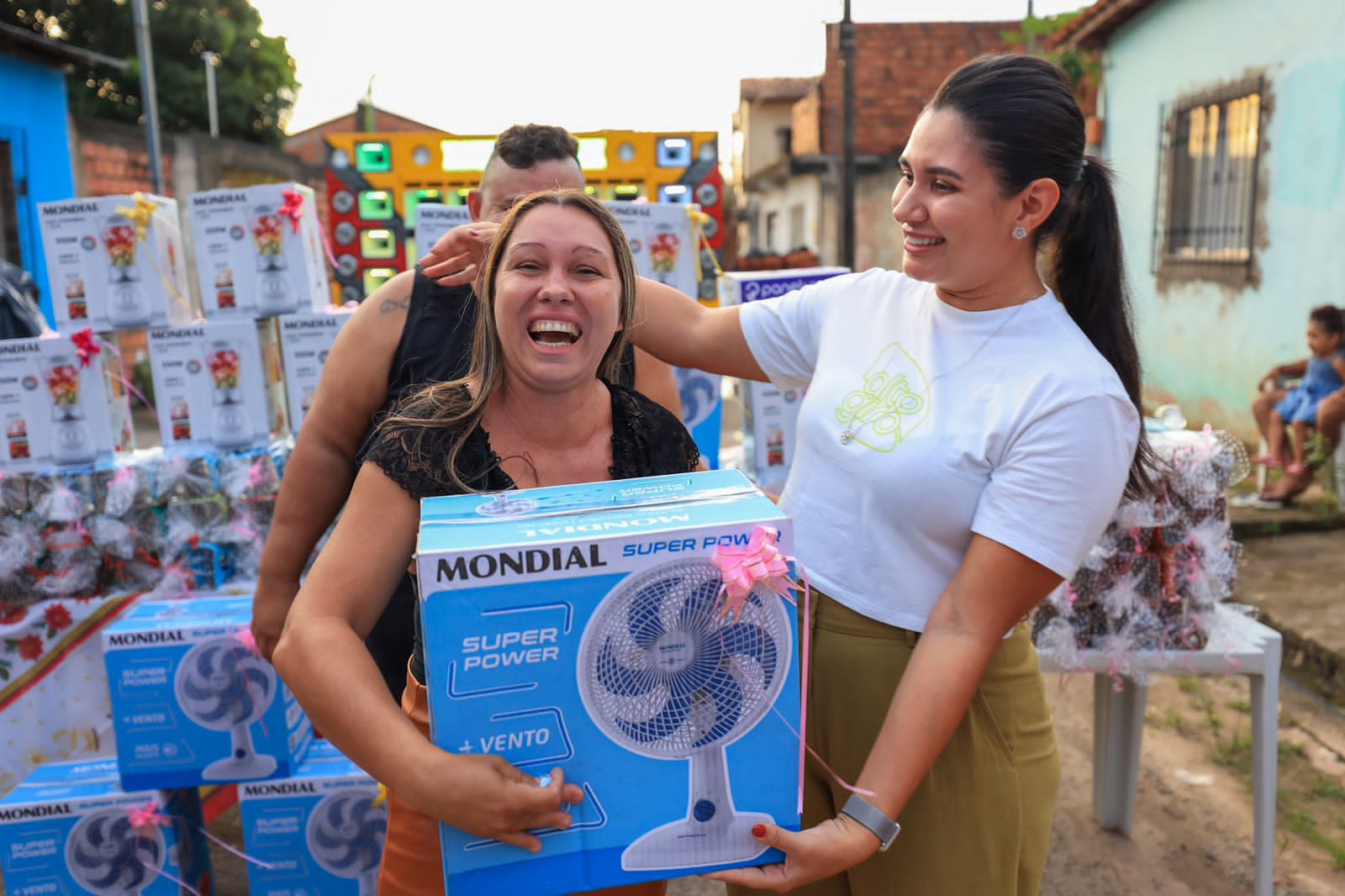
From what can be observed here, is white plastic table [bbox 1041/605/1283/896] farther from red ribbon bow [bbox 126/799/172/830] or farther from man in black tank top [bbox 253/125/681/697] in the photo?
red ribbon bow [bbox 126/799/172/830]

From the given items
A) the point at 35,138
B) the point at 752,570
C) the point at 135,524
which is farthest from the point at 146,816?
the point at 35,138

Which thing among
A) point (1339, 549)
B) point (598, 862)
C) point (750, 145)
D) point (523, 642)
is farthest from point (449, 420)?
point (750, 145)

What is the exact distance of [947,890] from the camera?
4.93 ft

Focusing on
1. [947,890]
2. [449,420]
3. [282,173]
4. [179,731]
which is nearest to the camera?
[449,420]

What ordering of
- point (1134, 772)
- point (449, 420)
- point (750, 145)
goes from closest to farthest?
point (449, 420) < point (1134, 772) < point (750, 145)

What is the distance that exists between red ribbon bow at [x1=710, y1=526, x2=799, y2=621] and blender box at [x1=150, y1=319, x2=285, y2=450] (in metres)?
2.57

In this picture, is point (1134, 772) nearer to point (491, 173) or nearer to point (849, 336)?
point (849, 336)

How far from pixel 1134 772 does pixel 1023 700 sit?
75.4 inches

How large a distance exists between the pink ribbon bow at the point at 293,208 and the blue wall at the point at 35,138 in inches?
324

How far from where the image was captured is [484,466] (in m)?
1.33

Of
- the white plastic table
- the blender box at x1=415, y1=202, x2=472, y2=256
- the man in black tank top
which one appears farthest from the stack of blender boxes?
the white plastic table

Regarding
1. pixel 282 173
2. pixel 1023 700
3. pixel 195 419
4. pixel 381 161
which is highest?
pixel 282 173

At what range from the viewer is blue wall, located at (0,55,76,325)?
10.0 meters

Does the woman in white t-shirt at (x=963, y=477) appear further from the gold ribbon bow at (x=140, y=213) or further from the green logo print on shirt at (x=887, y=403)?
the gold ribbon bow at (x=140, y=213)
